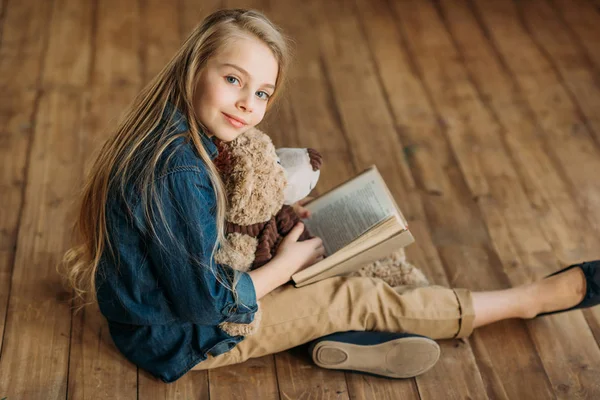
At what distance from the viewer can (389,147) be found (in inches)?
77.8

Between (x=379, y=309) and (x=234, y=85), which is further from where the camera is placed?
(x=379, y=309)

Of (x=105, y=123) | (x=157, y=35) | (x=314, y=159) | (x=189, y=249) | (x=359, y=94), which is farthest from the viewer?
(x=157, y=35)

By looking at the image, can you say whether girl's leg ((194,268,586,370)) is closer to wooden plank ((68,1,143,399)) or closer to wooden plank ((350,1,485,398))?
wooden plank ((350,1,485,398))

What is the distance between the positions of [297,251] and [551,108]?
1.13 meters

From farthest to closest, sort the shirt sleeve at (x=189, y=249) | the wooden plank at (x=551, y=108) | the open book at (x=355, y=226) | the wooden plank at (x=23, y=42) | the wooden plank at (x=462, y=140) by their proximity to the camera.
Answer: the wooden plank at (x=23, y=42) < the wooden plank at (x=551, y=108) < the wooden plank at (x=462, y=140) < the open book at (x=355, y=226) < the shirt sleeve at (x=189, y=249)

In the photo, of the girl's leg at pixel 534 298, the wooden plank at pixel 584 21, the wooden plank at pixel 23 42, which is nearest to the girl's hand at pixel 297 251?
the girl's leg at pixel 534 298

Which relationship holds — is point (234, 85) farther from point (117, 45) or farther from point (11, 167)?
point (117, 45)

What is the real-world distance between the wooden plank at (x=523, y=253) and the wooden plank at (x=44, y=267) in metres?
0.97

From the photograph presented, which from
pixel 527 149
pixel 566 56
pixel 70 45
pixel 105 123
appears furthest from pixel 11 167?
pixel 566 56

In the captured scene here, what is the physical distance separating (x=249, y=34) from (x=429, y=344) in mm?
655

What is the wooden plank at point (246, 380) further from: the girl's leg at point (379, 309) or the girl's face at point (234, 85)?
the girl's face at point (234, 85)

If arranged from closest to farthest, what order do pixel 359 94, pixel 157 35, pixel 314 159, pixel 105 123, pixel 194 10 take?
pixel 314 159
pixel 105 123
pixel 359 94
pixel 157 35
pixel 194 10

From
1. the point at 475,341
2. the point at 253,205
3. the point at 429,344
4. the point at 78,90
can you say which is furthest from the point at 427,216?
the point at 78,90

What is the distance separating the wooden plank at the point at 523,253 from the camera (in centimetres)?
148
